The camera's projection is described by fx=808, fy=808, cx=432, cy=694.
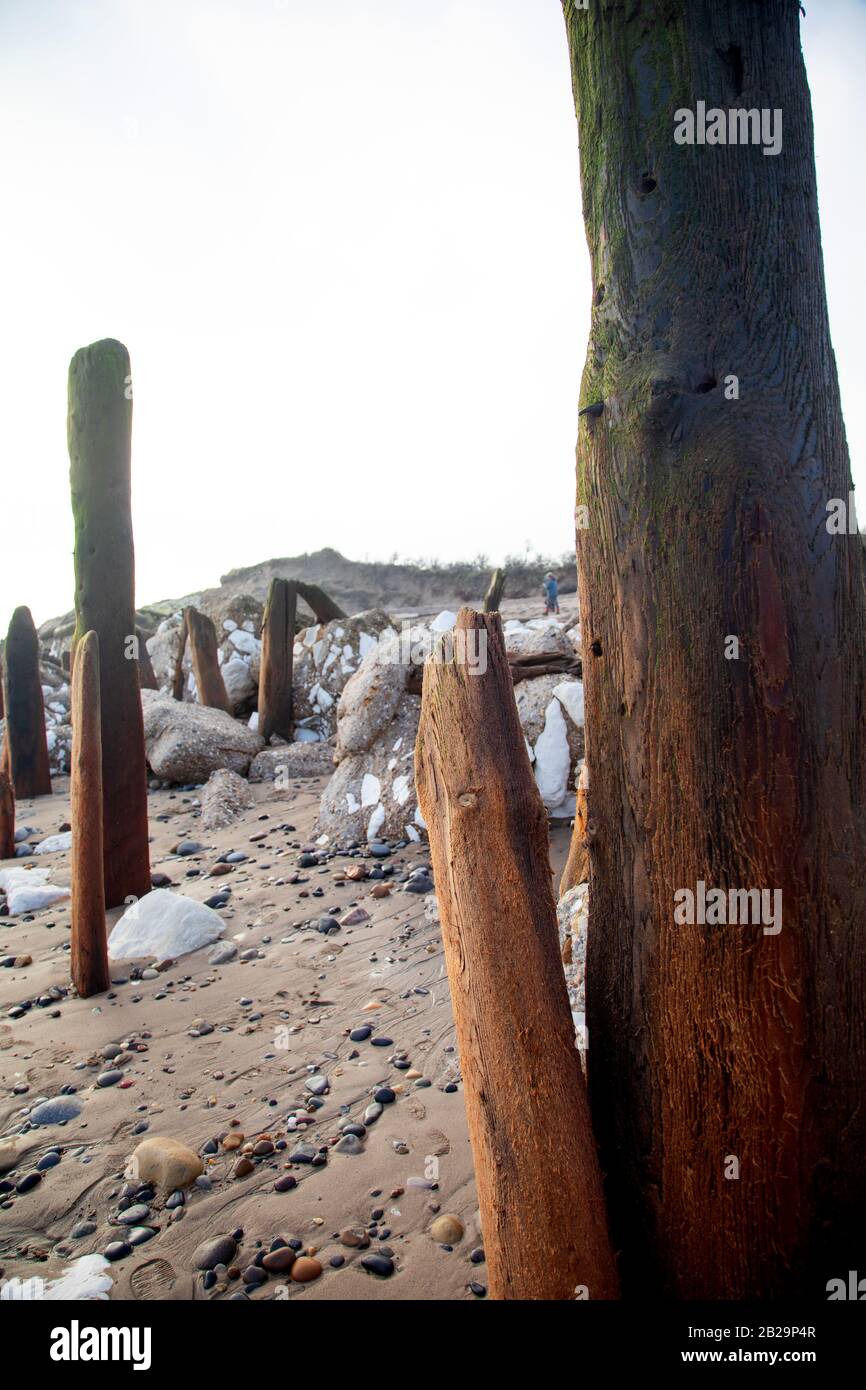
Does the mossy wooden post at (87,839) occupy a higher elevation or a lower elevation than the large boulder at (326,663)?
lower

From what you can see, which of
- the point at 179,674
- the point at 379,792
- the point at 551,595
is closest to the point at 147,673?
the point at 179,674

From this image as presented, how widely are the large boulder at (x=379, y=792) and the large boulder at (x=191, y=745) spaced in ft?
9.31

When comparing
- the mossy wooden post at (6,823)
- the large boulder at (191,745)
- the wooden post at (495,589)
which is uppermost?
the wooden post at (495,589)

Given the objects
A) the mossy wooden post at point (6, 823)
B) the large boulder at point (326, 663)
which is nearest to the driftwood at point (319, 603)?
the large boulder at point (326, 663)

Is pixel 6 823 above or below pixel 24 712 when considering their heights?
below

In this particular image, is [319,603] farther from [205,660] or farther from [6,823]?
[6,823]

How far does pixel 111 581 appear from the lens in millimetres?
5914

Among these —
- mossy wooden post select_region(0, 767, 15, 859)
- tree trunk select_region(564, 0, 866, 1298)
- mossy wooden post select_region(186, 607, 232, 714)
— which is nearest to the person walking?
mossy wooden post select_region(186, 607, 232, 714)

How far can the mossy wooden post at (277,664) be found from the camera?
11203 millimetres

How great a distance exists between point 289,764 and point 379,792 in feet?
9.86

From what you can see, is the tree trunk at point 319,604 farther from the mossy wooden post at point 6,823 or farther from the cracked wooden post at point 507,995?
the cracked wooden post at point 507,995

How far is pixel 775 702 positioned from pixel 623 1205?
4.41 feet

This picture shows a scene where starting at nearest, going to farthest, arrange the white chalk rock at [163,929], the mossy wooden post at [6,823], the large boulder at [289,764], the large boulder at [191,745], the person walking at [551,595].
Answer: the white chalk rock at [163,929] < the mossy wooden post at [6,823] < the large boulder at [289,764] < the large boulder at [191,745] < the person walking at [551,595]

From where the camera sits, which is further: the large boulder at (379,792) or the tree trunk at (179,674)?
the tree trunk at (179,674)
